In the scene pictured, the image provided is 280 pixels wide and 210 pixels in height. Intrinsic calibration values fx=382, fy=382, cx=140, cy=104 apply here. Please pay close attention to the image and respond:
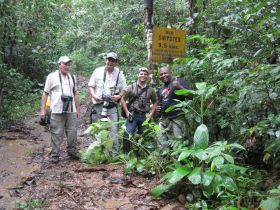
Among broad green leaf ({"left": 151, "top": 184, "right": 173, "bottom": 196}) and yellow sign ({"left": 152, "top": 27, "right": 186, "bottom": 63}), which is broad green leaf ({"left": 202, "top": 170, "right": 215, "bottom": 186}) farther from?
yellow sign ({"left": 152, "top": 27, "right": 186, "bottom": 63})

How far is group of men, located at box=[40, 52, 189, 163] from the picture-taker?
23.1ft

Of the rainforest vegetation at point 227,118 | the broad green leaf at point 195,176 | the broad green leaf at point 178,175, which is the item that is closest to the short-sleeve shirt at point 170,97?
the rainforest vegetation at point 227,118

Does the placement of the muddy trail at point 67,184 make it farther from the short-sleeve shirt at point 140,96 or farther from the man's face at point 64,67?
the man's face at point 64,67

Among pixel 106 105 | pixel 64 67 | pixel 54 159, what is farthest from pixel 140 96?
pixel 54 159

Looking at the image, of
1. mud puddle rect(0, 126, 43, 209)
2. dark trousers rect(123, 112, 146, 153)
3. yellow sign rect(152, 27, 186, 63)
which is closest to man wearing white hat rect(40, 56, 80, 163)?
mud puddle rect(0, 126, 43, 209)

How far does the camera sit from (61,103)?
705 cm

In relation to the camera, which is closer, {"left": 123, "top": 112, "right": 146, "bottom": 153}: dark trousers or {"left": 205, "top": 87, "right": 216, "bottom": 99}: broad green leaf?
{"left": 205, "top": 87, "right": 216, "bottom": 99}: broad green leaf

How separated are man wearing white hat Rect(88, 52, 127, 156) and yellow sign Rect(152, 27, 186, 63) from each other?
81 centimetres

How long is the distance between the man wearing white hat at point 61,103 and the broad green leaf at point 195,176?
10.0 feet

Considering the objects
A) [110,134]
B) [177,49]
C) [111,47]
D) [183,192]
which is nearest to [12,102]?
[110,134]

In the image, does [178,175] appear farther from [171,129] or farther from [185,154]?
[171,129]

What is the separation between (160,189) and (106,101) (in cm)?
256

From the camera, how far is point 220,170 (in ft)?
15.6

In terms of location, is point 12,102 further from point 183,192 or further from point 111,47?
point 111,47
